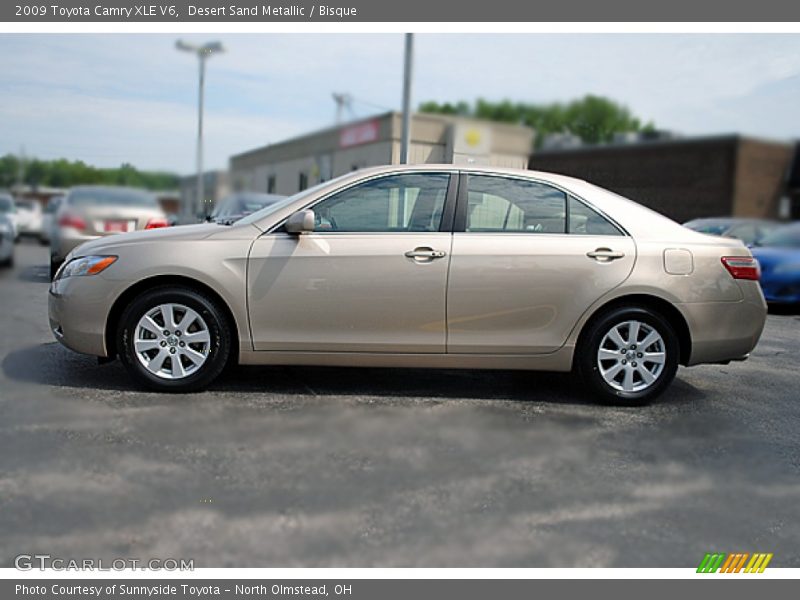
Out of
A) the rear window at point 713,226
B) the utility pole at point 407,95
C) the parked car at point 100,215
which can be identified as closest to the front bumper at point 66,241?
the parked car at point 100,215

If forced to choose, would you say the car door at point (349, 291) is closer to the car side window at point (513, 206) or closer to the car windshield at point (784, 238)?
the car side window at point (513, 206)

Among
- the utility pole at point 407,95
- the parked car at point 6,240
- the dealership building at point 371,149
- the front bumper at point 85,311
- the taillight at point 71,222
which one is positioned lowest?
the front bumper at point 85,311

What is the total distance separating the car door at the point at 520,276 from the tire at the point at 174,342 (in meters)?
1.52

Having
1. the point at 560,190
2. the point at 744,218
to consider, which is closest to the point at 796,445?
the point at 560,190

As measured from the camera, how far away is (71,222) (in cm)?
478

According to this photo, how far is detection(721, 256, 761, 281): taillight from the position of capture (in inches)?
191

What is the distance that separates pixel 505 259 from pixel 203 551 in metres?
2.72

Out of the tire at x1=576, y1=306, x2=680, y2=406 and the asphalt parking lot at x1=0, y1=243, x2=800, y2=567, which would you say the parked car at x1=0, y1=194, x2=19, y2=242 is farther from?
the tire at x1=576, y1=306, x2=680, y2=406

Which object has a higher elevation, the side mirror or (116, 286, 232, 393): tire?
the side mirror

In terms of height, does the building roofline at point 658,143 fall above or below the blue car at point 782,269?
above

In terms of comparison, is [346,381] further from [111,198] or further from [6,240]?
[6,240]

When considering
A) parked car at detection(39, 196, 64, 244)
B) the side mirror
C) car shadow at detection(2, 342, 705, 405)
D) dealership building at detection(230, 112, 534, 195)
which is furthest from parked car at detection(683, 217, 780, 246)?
parked car at detection(39, 196, 64, 244)

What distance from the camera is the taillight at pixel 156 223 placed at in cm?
475

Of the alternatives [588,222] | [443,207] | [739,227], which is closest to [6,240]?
[443,207]
